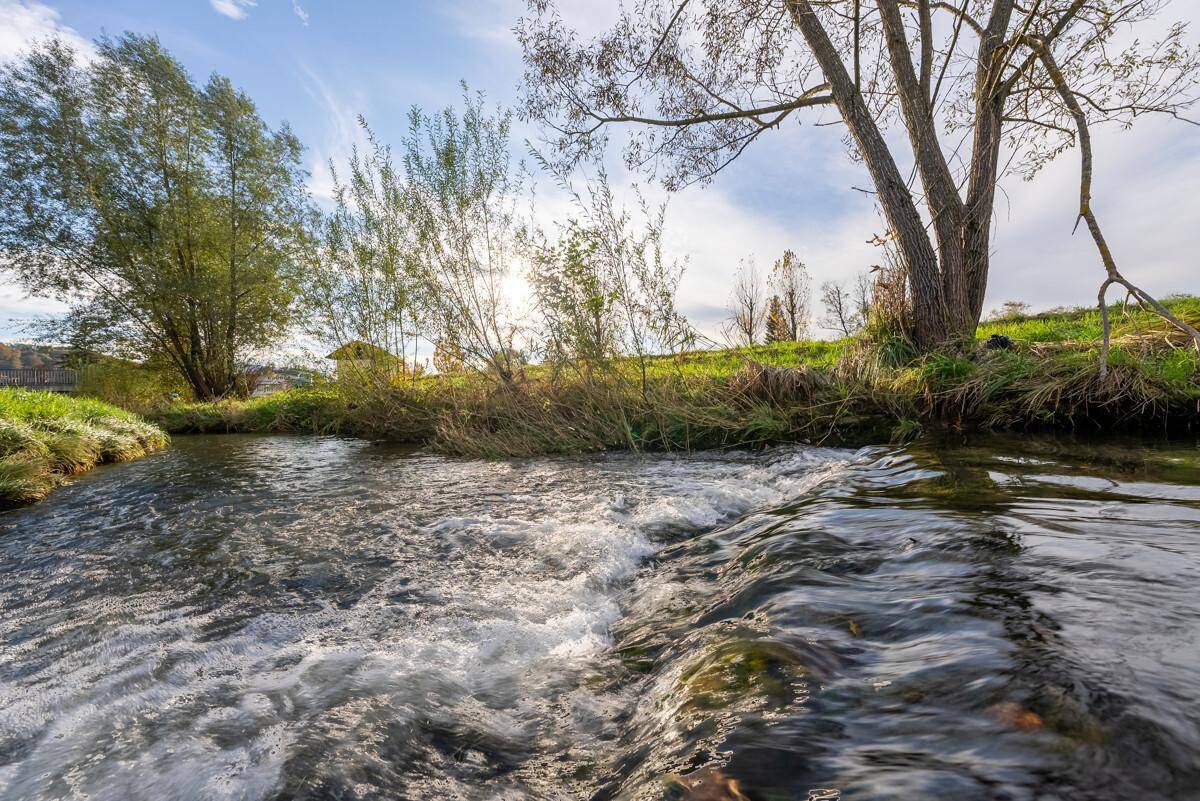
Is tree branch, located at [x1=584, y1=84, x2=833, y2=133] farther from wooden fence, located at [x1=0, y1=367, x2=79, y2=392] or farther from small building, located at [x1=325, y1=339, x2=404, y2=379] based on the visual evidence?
wooden fence, located at [x1=0, y1=367, x2=79, y2=392]

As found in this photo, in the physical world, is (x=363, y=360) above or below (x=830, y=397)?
above

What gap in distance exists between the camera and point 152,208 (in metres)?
17.3

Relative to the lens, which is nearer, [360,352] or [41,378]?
[360,352]

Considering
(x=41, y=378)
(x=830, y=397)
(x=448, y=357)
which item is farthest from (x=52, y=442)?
(x=41, y=378)

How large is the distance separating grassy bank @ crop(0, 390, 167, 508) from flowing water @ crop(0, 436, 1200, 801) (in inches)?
98.3

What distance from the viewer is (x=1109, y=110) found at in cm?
418

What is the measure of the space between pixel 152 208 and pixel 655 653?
2266 centimetres

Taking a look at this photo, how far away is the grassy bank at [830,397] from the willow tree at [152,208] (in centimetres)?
1206

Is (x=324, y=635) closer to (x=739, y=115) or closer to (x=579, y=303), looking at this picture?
(x=579, y=303)

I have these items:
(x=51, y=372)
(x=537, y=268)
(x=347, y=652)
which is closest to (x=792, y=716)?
(x=347, y=652)

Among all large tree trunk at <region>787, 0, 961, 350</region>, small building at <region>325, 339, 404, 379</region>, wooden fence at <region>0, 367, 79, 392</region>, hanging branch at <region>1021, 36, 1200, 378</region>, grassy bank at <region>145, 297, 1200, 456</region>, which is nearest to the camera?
hanging branch at <region>1021, 36, 1200, 378</region>

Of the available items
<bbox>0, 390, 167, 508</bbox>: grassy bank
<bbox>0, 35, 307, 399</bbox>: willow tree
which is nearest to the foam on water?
<bbox>0, 390, 167, 508</bbox>: grassy bank

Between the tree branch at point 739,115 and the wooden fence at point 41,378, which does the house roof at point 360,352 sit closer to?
the tree branch at point 739,115

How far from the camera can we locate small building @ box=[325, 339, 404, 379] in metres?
9.71
